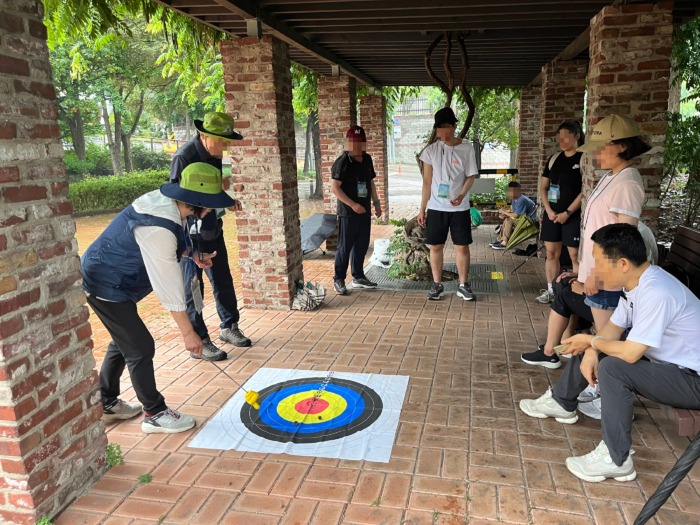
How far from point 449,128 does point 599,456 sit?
3490 mm

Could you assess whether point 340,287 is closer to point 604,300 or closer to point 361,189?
point 361,189

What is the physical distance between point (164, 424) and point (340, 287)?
304 centimetres

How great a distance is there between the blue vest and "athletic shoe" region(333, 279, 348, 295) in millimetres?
3192

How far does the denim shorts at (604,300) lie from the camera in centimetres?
310

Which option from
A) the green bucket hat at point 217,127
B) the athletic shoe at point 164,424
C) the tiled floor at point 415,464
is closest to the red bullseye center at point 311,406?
the tiled floor at point 415,464

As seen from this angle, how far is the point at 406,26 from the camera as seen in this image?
18.6 ft

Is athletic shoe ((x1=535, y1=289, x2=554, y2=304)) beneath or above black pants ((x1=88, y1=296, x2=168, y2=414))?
beneath

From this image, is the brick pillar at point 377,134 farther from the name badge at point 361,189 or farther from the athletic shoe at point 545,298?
the athletic shoe at point 545,298

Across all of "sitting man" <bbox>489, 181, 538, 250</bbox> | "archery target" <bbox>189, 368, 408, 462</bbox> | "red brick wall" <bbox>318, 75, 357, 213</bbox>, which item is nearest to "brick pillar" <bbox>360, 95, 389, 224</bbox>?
"red brick wall" <bbox>318, 75, 357, 213</bbox>

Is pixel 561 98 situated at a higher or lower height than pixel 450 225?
higher

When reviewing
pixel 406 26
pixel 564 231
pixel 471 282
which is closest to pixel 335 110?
pixel 406 26

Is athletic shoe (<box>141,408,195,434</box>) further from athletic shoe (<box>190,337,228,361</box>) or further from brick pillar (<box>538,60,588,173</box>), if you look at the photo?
brick pillar (<box>538,60,588,173</box>)

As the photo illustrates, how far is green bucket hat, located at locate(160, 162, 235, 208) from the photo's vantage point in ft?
8.72

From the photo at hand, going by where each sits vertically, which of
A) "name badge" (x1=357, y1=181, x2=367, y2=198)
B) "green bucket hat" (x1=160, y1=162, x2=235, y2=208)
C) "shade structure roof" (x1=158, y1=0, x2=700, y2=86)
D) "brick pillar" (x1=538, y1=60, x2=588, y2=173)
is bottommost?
"name badge" (x1=357, y1=181, x2=367, y2=198)
